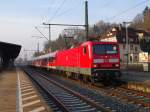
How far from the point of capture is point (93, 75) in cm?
2552

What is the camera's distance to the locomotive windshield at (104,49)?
26000 millimetres

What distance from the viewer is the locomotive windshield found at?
1024 inches

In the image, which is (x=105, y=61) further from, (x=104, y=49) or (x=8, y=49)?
(x=8, y=49)

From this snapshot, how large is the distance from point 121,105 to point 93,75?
31.7 feet

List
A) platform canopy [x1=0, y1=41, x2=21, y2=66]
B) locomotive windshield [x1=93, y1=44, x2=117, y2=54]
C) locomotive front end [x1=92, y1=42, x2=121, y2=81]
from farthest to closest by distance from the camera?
platform canopy [x1=0, y1=41, x2=21, y2=66], locomotive windshield [x1=93, y1=44, x2=117, y2=54], locomotive front end [x1=92, y1=42, x2=121, y2=81]

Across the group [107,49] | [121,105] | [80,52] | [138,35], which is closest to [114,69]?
[107,49]

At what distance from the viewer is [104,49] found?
1029 inches

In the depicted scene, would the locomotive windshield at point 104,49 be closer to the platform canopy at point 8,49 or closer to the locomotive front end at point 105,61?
the locomotive front end at point 105,61

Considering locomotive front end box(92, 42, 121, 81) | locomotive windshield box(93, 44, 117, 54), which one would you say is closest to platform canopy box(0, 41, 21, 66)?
locomotive windshield box(93, 44, 117, 54)

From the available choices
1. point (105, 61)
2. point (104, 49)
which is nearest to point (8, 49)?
point (104, 49)

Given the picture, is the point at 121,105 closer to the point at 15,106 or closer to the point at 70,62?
the point at 15,106

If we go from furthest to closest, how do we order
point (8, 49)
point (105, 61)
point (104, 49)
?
point (8, 49) < point (104, 49) < point (105, 61)

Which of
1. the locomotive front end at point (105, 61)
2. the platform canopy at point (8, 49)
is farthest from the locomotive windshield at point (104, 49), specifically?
the platform canopy at point (8, 49)

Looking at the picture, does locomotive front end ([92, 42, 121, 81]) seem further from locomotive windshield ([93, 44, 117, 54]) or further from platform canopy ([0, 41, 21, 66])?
platform canopy ([0, 41, 21, 66])
